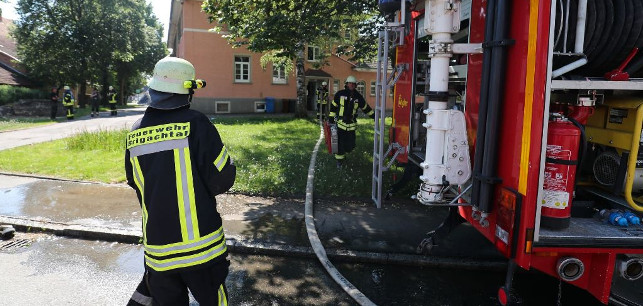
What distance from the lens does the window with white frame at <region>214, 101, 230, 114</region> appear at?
25.9m

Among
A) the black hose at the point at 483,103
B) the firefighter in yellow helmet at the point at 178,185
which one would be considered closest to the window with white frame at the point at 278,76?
the black hose at the point at 483,103

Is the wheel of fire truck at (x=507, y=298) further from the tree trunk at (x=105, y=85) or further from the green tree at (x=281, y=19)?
the tree trunk at (x=105, y=85)

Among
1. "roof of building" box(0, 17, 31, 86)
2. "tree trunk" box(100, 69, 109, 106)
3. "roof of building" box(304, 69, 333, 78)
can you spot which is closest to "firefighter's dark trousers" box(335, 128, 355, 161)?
"roof of building" box(304, 69, 333, 78)

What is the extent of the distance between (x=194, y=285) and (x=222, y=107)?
960 inches

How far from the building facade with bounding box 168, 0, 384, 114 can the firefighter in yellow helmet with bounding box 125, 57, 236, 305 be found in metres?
23.1

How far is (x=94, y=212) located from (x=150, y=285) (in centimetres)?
393

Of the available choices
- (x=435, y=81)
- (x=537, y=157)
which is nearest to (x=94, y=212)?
(x=435, y=81)

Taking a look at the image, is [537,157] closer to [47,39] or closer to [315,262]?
[315,262]

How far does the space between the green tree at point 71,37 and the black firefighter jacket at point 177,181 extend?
33929mm

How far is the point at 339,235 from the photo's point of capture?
5398 mm

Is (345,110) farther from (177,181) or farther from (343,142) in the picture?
(177,181)

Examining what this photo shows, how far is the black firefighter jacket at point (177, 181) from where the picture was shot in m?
2.53

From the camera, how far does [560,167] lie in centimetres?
283

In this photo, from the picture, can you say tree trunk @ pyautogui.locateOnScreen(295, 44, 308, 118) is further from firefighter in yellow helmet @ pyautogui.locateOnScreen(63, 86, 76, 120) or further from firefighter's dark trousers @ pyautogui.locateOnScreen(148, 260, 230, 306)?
firefighter's dark trousers @ pyautogui.locateOnScreen(148, 260, 230, 306)
